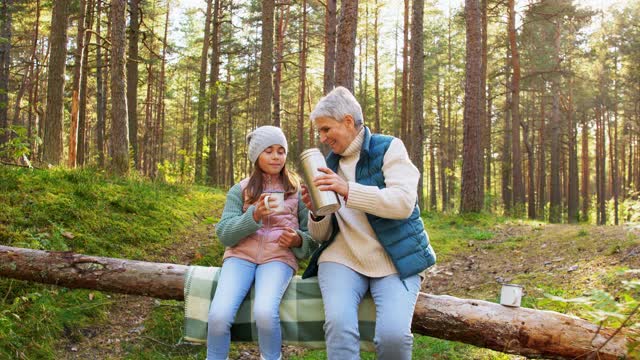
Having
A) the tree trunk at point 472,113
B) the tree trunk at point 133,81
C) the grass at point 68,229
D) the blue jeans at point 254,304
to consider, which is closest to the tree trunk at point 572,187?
the tree trunk at point 472,113

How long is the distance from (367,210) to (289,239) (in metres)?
0.79

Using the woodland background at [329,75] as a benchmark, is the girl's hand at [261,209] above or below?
below

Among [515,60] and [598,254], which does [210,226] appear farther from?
[515,60]

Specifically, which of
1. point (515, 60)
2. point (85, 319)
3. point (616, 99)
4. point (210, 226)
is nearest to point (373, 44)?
point (515, 60)

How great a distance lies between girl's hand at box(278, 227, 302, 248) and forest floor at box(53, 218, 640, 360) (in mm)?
1528

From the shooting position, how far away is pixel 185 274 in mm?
3557

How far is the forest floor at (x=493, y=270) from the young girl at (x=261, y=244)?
1.36m

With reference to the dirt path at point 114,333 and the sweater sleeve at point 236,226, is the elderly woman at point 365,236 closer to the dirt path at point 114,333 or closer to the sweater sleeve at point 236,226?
the sweater sleeve at point 236,226

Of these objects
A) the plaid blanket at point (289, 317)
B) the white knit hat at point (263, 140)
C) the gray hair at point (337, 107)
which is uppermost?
the gray hair at point (337, 107)

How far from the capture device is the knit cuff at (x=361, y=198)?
280cm

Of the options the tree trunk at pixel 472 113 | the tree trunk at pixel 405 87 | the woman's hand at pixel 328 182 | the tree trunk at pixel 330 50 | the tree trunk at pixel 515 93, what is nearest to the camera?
the woman's hand at pixel 328 182

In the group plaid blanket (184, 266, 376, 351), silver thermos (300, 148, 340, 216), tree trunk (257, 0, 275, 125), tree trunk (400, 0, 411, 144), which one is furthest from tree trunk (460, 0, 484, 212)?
silver thermos (300, 148, 340, 216)

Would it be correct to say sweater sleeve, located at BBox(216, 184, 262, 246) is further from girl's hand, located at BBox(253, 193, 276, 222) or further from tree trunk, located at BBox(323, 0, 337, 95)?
tree trunk, located at BBox(323, 0, 337, 95)

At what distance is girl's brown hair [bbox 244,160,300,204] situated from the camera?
361 cm
